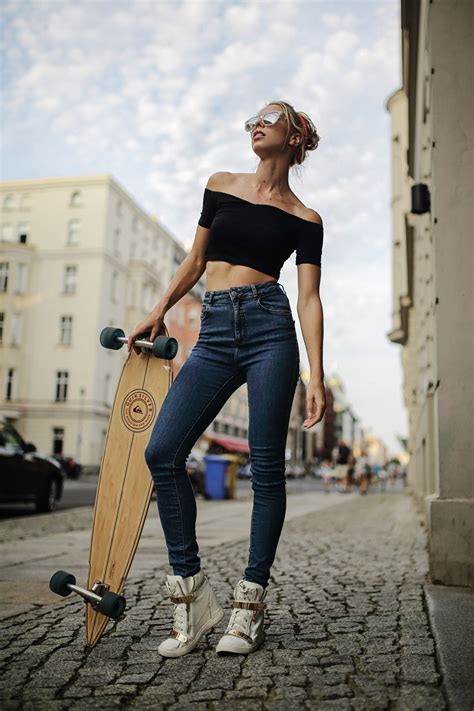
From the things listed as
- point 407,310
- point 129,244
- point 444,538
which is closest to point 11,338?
point 129,244

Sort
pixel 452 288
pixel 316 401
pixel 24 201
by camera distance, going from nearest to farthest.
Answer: pixel 316 401 → pixel 452 288 → pixel 24 201

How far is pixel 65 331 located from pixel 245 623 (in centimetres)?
4755

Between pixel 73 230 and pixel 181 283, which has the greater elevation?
pixel 73 230

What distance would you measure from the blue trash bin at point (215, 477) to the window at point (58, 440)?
2873 centimetres

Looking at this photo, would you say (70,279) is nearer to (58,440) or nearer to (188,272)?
(58,440)

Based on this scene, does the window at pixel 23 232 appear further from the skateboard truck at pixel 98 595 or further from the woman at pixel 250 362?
the skateboard truck at pixel 98 595

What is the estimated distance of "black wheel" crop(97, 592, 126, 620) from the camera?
280cm

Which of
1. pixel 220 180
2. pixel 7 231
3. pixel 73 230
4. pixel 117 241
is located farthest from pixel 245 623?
pixel 7 231

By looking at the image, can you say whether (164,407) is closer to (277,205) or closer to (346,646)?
(277,205)

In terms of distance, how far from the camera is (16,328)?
4891 centimetres

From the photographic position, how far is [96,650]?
2922 mm

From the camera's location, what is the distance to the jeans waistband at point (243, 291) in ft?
9.93

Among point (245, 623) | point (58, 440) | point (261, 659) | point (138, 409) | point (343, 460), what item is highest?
point (58, 440)

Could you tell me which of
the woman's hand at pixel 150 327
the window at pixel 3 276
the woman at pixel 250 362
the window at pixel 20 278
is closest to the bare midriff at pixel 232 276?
the woman at pixel 250 362
